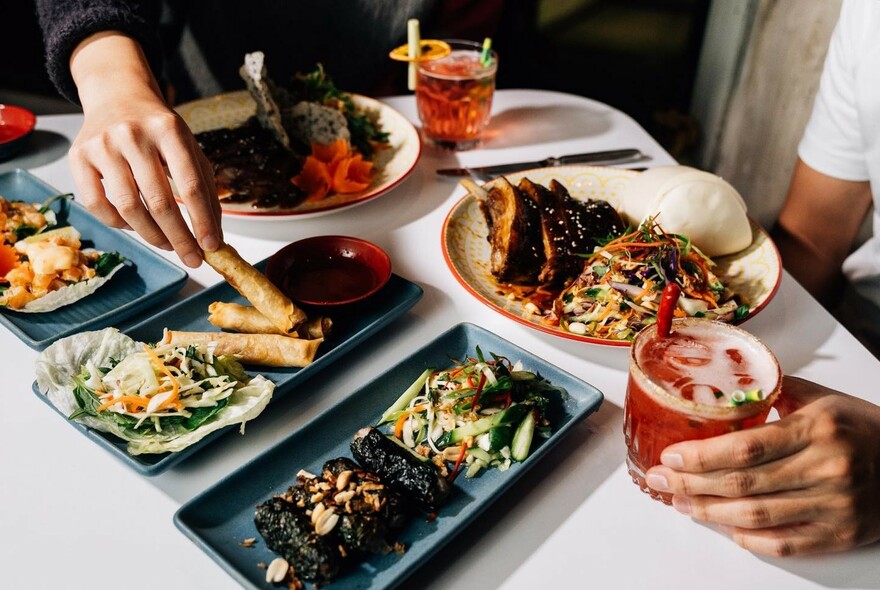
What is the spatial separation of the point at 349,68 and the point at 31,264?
1784 millimetres

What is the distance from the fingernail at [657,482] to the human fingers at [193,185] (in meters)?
0.98

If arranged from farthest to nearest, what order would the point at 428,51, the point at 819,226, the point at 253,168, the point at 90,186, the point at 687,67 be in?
the point at 687,67
the point at 428,51
the point at 819,226
the point at 253,168
the point at 90,186

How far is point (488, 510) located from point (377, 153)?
1437 millimetres

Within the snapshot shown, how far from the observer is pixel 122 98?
157cm

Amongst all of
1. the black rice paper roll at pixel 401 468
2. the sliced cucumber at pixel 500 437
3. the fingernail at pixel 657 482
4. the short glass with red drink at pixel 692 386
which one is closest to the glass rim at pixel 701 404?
the short glass with red drink at pixel 692 386

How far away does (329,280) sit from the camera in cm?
164

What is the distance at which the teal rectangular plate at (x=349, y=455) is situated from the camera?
1.03m

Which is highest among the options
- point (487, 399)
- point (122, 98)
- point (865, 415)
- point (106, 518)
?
point (122, 98)

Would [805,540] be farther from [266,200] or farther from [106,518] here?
[266,200]

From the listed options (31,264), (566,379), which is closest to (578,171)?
(566,379)

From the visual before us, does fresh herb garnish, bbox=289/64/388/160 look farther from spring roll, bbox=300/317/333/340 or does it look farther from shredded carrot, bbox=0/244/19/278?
shredded carrot, bbox=0/244/19/278

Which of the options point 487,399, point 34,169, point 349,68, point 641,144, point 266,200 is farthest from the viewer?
point 349,68

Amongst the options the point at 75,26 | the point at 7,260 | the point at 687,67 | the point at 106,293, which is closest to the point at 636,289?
the point at 106,293

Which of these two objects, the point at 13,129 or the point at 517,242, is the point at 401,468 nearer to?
the point at 517,242
